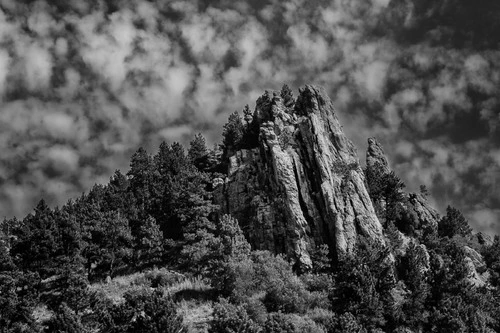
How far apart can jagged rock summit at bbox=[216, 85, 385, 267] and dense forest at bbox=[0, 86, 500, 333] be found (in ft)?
10.8

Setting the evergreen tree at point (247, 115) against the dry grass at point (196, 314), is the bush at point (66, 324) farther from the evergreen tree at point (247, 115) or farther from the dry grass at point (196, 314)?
the evergreen tree at point (247, 115)

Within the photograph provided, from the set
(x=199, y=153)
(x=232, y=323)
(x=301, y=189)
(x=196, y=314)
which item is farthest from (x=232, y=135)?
(x=232, y=323)

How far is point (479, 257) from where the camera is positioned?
9881 cm

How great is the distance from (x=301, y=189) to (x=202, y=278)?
79.4 ft

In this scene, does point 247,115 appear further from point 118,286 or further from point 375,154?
point 118,286

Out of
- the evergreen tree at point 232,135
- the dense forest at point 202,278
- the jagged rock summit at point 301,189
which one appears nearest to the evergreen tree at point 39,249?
the dense forest at point 202,278

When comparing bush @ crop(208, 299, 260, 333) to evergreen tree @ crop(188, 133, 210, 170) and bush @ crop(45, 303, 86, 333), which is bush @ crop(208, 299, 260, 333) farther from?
evergreen tree @ crop(188, 133, 210, 170)

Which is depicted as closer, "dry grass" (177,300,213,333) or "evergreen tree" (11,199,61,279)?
"dry grass" (177,300,213,333)

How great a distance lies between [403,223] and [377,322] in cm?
4990

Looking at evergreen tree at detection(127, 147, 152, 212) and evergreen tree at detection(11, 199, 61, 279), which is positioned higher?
evergreen tree at detection(127, 147, 152, 212)

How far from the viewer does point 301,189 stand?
8350 centimetres

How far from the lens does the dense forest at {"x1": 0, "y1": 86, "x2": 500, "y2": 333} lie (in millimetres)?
53406

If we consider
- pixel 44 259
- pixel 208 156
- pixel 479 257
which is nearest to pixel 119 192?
pixel 208 156

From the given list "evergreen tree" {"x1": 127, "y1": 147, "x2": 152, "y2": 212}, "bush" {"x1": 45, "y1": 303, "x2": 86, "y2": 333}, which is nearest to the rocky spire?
"evergreen tree" {"x1": 127, "y1": 147, "x2": 152, "y2": 212}
